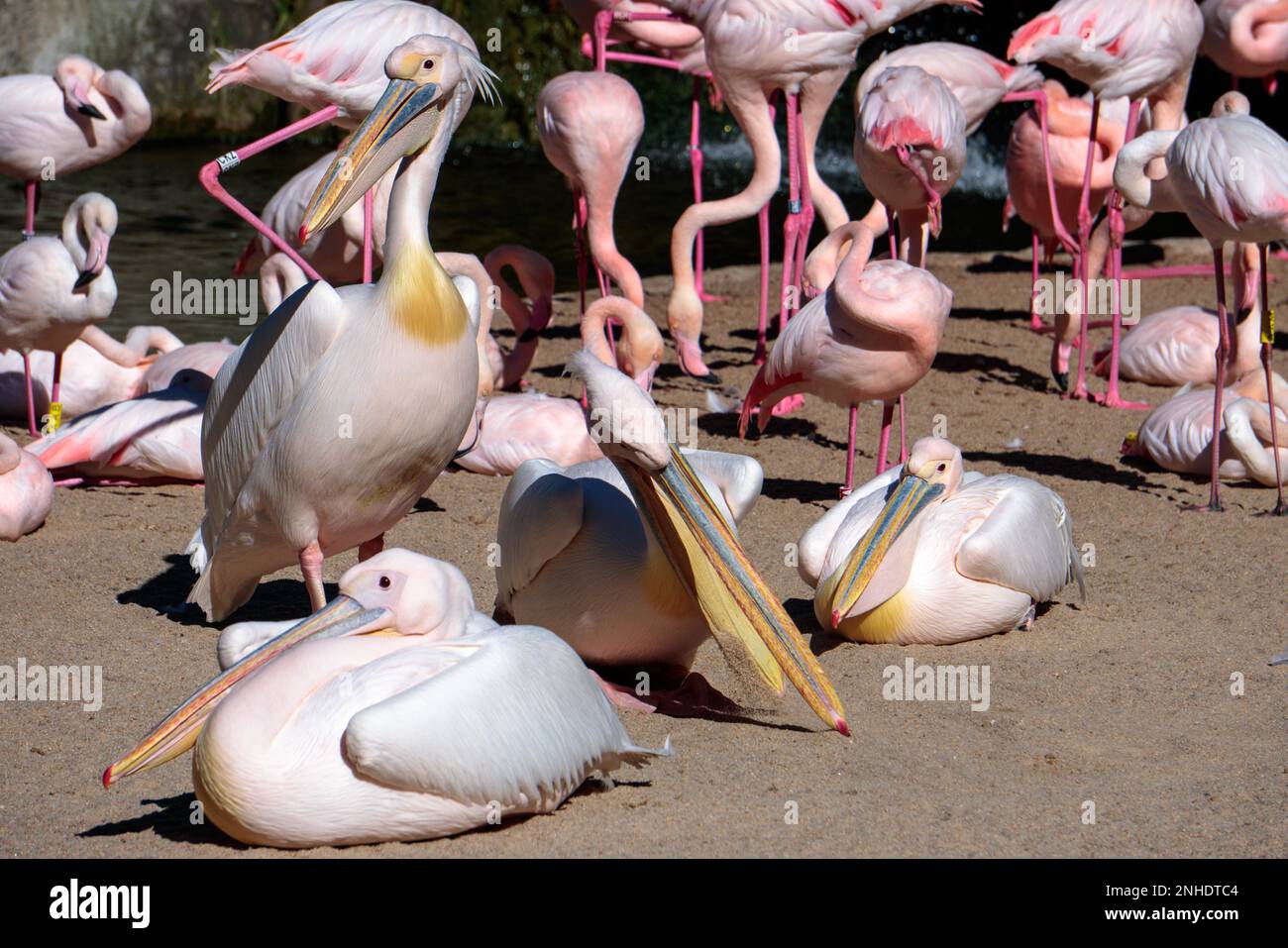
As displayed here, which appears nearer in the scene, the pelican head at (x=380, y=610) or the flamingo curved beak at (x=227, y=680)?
the flamingo curved beak at (x=227, y=680)

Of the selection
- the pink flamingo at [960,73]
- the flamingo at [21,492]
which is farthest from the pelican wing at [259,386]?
the pink flamingo at [960,73]

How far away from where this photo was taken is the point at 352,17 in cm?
680

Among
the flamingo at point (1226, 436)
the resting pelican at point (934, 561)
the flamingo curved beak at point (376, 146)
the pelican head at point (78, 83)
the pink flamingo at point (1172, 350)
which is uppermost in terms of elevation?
the flamingo curved beak at point (376, 146)

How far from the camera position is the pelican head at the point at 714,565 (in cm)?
411

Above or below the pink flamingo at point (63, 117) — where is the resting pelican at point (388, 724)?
below

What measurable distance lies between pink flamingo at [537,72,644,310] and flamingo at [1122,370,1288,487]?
256 cm

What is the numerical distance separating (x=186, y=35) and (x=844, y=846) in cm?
1765

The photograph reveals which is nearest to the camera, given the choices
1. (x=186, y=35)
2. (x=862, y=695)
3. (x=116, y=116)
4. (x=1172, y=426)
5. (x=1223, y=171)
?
(x=862, y=695)

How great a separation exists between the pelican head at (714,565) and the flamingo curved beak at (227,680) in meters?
0.83

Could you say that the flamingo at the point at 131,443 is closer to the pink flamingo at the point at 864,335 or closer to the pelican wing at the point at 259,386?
the pelican wing at the point at 259,386

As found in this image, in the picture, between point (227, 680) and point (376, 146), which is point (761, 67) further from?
point (227, 680)

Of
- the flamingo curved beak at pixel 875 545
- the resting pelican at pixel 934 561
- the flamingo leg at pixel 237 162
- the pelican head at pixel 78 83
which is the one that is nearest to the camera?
the flamingo curved beak at pixel 875 545

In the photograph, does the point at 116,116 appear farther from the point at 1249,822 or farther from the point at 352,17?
the point at 1249,822

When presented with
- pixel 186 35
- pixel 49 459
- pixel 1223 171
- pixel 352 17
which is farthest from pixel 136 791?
pixel 186 35
